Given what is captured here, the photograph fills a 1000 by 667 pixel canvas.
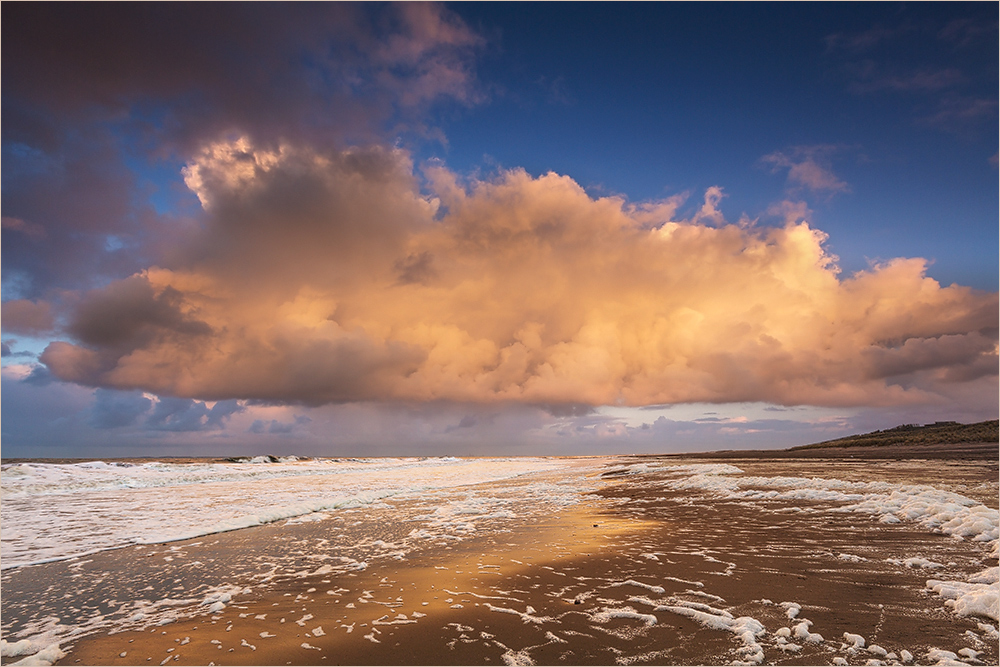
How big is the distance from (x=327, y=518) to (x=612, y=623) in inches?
440

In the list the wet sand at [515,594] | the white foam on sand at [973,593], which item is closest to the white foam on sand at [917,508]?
the white foam on sand at [973,593]

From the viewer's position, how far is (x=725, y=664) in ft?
13.3

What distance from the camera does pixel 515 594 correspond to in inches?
240

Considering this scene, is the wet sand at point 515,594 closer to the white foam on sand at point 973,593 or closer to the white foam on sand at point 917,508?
the white foam on sand at point 973,593

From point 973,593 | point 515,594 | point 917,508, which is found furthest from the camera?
point 917,508

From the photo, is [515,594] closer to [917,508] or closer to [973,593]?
[973,593]

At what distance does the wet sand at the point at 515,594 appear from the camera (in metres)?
4.54

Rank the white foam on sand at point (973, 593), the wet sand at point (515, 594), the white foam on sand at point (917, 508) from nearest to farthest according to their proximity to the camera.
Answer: the wet sand at point (515, 594) → the white foam on sand at point (973, 593) → the white foam on sand at point (917, 508)

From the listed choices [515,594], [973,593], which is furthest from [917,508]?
[515,594]

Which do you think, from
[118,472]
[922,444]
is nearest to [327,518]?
[118,472]

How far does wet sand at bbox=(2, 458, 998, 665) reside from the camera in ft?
14.9

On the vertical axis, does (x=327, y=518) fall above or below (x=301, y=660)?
below

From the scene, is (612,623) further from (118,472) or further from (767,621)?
(118,472)

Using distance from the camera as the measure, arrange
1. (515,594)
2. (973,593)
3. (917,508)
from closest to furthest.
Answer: (973,593) → (515,594) → (917,508)
